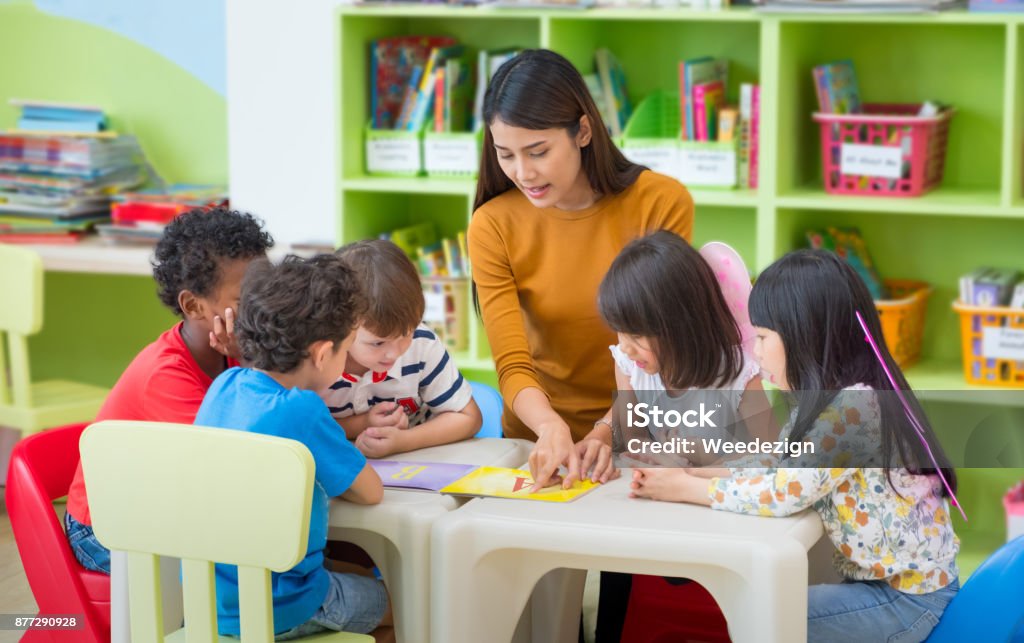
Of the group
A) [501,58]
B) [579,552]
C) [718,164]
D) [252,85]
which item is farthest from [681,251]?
[252,85]

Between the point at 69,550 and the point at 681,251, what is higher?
the point at 681,251

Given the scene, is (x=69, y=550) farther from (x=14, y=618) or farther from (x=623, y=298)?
(x=623, y=298)

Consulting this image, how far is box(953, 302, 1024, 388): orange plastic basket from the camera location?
9.55 ft

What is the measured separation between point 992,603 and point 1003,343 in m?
1.45

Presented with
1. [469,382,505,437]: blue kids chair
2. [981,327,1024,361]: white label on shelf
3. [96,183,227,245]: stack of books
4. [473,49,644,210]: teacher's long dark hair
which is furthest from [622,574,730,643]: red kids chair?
[96,183,227,245]: stack of books

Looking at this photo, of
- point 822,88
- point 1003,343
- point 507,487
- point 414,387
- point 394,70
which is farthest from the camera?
point 394,70

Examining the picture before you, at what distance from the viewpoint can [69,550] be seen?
1907mm

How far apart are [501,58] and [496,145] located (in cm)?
133

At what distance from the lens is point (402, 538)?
5.41ft

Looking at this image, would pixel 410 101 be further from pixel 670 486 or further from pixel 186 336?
pixel 670 486

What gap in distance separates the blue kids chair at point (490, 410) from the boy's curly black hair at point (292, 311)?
2.19 ft

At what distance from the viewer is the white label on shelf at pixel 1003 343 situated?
2900mm

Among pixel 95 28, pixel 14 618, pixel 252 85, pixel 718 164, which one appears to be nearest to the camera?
pixel 14 618

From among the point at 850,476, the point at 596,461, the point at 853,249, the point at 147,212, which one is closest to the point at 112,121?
the point at 147,212
